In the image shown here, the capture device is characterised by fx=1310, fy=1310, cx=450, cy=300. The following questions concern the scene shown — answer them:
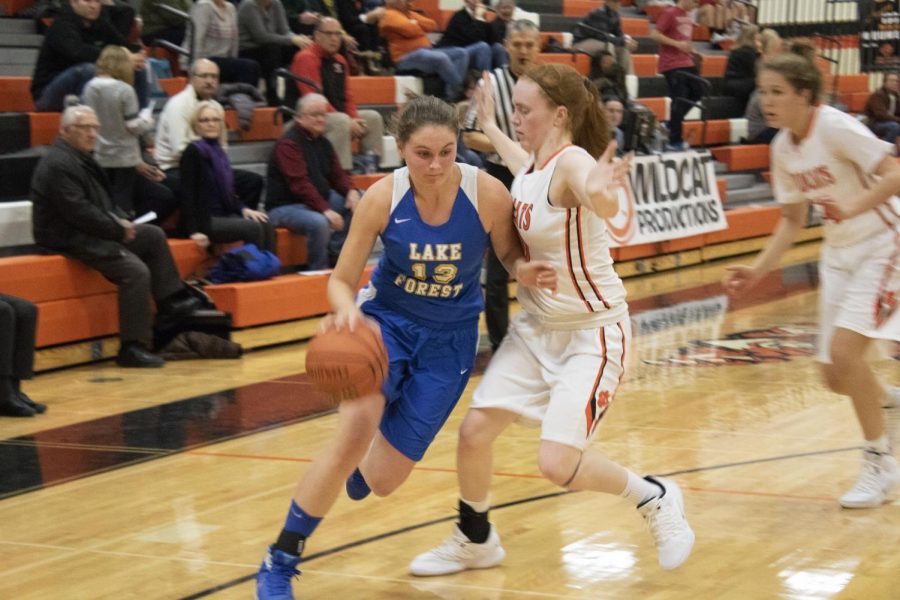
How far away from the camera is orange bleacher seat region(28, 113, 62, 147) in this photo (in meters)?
9.05

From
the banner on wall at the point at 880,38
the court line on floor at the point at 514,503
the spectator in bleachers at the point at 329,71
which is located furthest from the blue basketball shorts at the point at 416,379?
the banner on wall at the point at 880,38

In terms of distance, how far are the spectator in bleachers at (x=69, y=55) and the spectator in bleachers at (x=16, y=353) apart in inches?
115

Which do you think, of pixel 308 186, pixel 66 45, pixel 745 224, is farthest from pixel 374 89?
pixel 745 224

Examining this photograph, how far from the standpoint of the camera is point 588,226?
12.6 ft

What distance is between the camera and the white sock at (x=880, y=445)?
4750mm

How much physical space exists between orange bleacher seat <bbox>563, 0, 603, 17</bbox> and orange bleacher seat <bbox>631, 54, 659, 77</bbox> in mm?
1210

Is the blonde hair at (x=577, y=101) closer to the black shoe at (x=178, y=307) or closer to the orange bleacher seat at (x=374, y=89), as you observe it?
the black shoe at (x=178, y=307)

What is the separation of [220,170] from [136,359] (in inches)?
62.5

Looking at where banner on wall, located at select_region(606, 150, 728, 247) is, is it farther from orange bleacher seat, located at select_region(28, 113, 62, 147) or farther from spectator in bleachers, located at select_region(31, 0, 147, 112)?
orange bleacher seat, located at select_region(28, 113, 62, 147)

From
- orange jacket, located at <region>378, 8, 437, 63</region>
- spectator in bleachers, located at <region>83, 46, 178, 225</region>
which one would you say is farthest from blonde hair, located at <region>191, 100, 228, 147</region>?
orange jacket, located at <region>378, 8, 437, 63</region>

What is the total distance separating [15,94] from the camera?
31.5 feet

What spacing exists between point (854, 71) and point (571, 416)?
18.2 m

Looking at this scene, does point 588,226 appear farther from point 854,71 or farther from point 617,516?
point 854,71

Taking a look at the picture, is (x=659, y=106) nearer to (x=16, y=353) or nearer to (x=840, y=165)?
(x=16, y=353)
